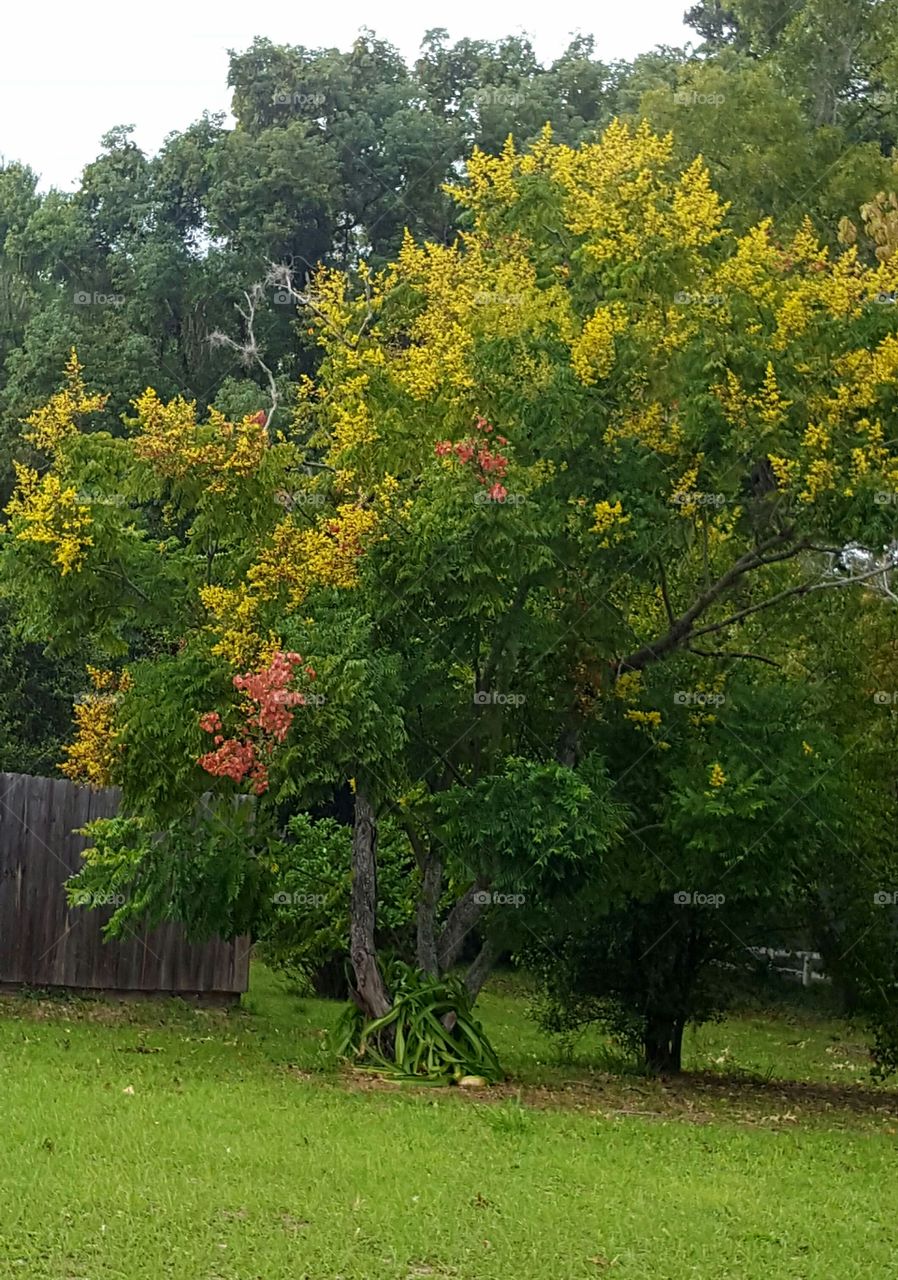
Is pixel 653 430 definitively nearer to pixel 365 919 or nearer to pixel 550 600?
pixel 550 600

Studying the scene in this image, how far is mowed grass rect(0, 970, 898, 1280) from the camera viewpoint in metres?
7.25

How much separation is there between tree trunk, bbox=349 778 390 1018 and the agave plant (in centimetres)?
13

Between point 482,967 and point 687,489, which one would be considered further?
point 482,967

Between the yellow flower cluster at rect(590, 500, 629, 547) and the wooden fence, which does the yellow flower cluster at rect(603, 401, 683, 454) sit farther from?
the wooden fence

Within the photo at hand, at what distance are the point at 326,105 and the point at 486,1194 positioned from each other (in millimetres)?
28719

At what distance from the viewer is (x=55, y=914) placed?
16.1m

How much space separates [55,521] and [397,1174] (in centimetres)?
607

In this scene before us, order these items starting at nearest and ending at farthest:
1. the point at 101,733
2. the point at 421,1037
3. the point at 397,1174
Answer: the point at 397,1174 → the point at 421,1037 → the point at 101,733

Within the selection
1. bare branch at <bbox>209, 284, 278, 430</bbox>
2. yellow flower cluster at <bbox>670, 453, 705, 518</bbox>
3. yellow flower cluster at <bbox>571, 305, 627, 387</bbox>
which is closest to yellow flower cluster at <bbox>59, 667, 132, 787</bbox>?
bare branch at <bbox>209, 284, 278, 430</bbox>

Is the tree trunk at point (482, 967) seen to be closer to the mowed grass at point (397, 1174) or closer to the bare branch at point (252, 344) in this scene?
the mowed grass at point (397, 1174)

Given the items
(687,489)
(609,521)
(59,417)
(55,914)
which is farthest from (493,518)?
(55,914)

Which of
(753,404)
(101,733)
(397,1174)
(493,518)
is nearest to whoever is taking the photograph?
(397,1174)

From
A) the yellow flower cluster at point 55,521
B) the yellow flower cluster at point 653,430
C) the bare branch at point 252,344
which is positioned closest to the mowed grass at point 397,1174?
the yellow flower cluster at point 55,521

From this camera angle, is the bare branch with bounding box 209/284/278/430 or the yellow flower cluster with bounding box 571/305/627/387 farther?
the bare branch with bounding box 209/284/278/430
